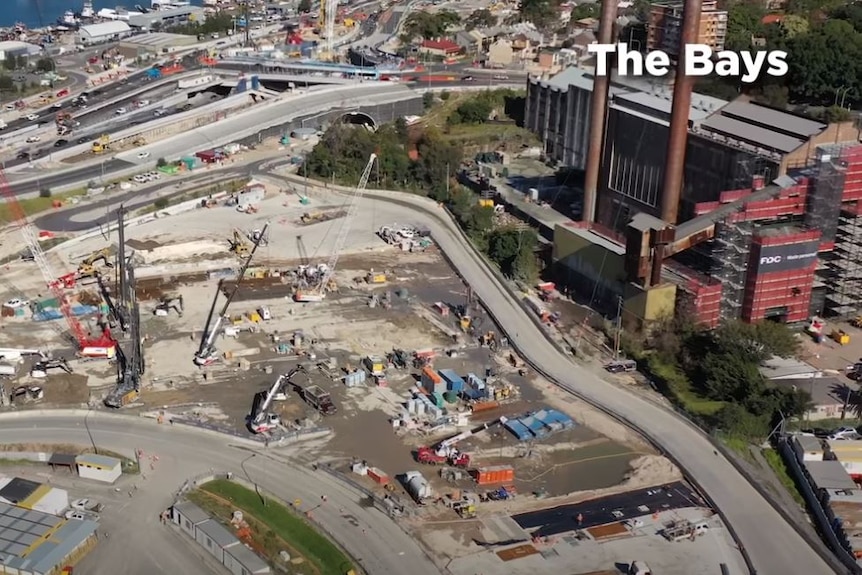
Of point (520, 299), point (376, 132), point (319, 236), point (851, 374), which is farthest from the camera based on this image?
point (376, 132)

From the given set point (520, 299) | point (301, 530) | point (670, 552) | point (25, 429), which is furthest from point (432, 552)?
point (520, 299)

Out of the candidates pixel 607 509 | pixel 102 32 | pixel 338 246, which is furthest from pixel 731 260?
pixel 102 32

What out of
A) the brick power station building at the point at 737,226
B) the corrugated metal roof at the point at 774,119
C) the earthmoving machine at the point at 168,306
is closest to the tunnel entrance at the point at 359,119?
the brick power station building at the point at 737,226

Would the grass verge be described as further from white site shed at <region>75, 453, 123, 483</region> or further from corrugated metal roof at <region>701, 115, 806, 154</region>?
corrugated metal roof at <region>701, 115, 806, 154</region>

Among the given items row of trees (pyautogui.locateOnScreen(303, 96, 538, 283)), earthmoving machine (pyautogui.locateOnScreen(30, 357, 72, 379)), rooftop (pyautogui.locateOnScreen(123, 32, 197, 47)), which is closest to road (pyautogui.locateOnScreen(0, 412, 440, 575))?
earthmoving machine (pyautogui.locateOnScreen(30, 357, 72, 379))

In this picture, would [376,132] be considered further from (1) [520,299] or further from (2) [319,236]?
(1) [520,299]

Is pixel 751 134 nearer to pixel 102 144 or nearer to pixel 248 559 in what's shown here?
pixel 248 559
